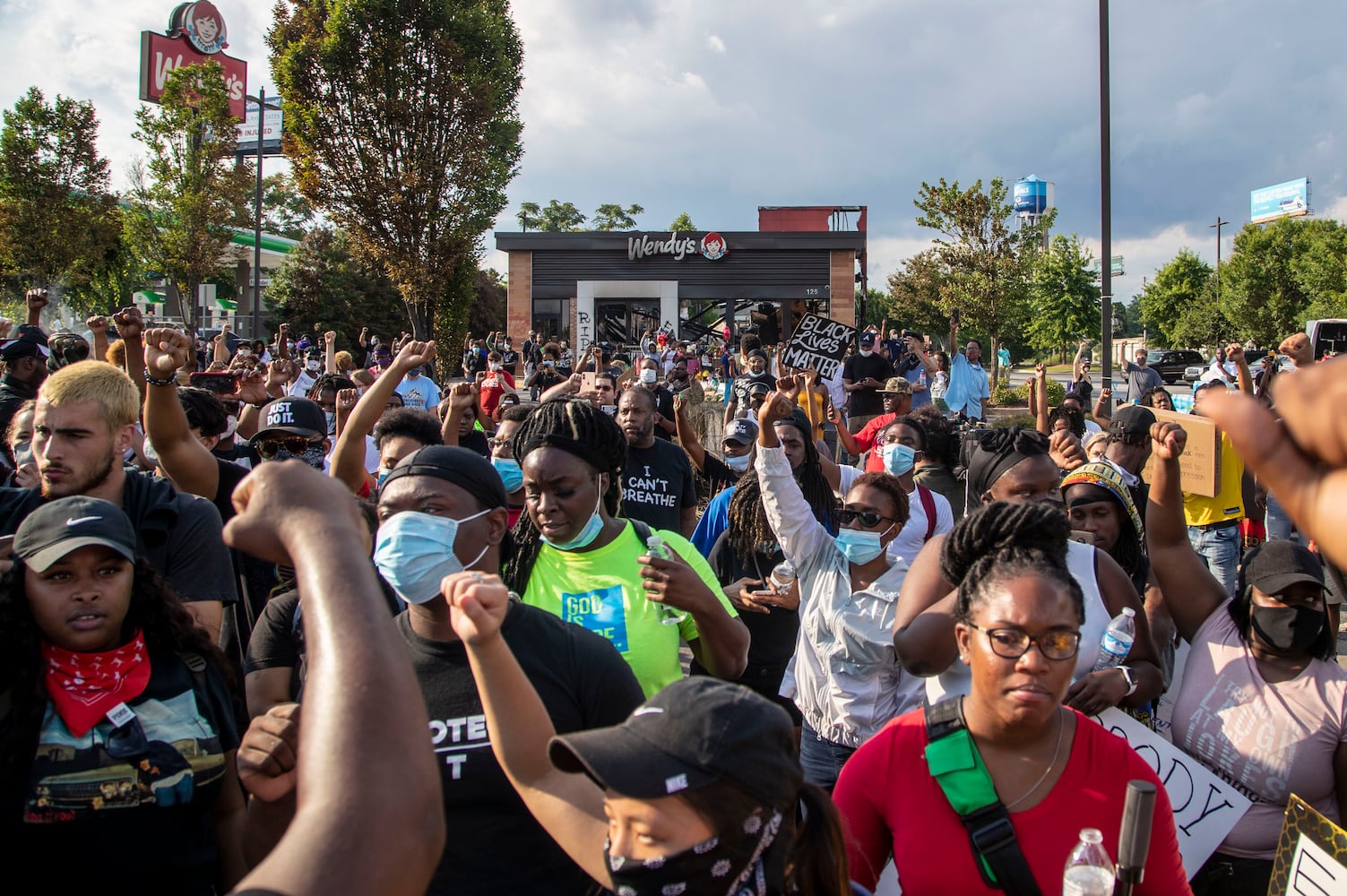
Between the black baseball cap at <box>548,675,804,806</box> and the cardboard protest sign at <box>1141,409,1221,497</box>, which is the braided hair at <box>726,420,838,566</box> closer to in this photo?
the cardboard protest sign at <box>1141,409,1221,497</box>

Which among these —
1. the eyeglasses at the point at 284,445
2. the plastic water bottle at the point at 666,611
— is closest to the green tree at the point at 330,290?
the eyeglasses at the point at 284,445

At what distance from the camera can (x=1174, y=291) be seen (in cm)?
5709

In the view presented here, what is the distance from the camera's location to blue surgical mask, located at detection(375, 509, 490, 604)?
2473mm

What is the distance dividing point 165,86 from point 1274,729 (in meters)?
32.2

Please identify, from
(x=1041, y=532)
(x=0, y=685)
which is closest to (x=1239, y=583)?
(x=1041, y=532)

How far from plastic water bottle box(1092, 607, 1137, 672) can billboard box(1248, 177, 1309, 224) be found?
294 ft

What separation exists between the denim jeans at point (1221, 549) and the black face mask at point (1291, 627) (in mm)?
3568

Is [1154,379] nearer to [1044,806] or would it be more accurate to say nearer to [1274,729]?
[1274,729]

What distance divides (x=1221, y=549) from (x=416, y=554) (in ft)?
19.2

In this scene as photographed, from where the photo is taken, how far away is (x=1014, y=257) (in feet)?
87.3

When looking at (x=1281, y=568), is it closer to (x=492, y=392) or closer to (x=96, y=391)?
(x=96, y=391)

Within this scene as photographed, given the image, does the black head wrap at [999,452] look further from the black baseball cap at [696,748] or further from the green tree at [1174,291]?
the green tree at [1174,291]

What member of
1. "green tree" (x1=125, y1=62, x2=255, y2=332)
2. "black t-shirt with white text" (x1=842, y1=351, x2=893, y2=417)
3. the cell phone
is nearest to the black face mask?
the cell phone

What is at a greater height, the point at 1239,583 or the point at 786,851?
the point at 1239,583
